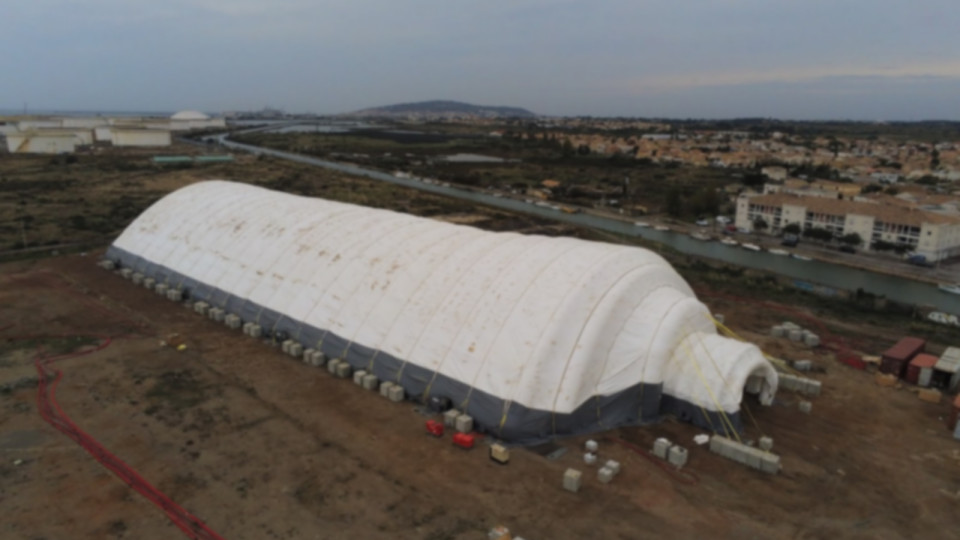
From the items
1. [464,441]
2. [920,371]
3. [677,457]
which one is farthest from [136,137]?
[920,371]

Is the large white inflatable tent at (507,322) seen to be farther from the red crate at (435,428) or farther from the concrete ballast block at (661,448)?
the concrete ballast block at (661,448)

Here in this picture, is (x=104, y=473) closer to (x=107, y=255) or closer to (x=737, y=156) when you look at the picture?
(x=107, y=255)

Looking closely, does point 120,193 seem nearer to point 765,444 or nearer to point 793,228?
point 765,444

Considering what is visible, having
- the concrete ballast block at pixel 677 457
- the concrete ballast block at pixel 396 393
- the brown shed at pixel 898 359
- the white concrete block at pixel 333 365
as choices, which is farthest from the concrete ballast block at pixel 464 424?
the brown shed at pixel 898 359

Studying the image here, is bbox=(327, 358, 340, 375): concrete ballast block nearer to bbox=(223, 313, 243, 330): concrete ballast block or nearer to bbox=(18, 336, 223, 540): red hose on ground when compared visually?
bbox=(223, 313, 243, 330): concrete ballast block

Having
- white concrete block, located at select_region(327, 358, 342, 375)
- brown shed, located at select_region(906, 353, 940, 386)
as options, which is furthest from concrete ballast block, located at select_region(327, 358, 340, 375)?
brown shed, located at select_region(906, 353, 940, 386)
